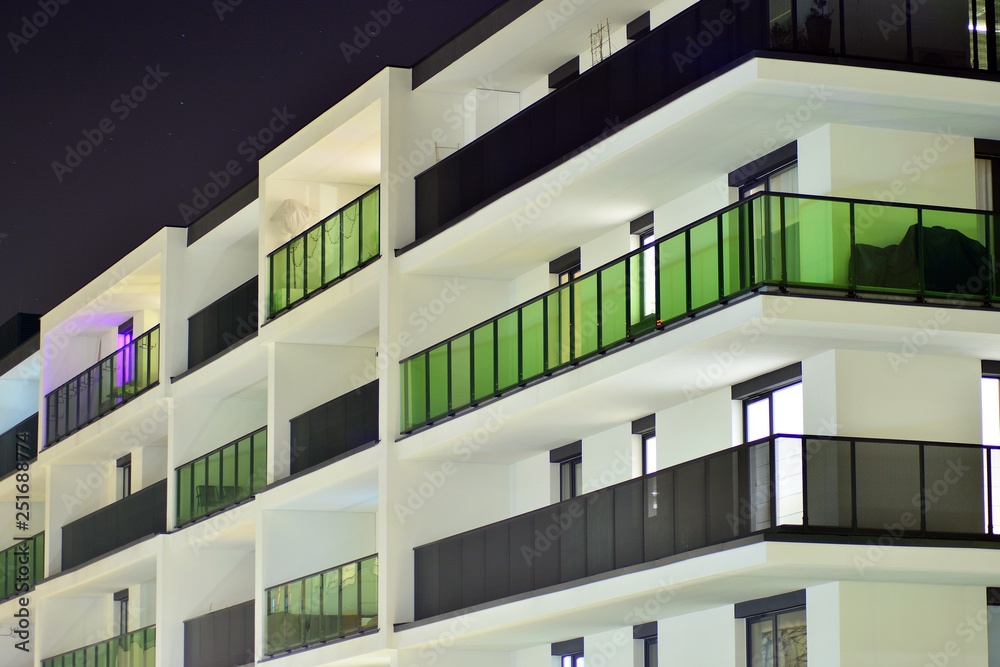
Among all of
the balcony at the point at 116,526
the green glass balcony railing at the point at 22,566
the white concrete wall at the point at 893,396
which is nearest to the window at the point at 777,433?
the white concrete wall at the point at 893,396

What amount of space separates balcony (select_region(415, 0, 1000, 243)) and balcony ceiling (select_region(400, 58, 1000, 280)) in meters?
0.26

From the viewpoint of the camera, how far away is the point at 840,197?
2534 cm

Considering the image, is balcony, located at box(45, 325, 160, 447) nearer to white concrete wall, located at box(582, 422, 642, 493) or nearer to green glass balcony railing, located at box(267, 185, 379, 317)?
green glass balcony railing, located at box(267, 185, 379, 317)

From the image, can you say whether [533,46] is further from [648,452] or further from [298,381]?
[298,381]

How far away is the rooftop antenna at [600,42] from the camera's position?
32.2 metres

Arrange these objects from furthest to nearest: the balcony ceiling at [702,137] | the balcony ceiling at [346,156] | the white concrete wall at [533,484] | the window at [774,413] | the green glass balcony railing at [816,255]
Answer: the balcony ceiling at [346,156], the white concrete wall at [533,484], the window at [774,413], the balcony ceiling at [702,137], the green glass balcony railing at [816,255]

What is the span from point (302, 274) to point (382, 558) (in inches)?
270

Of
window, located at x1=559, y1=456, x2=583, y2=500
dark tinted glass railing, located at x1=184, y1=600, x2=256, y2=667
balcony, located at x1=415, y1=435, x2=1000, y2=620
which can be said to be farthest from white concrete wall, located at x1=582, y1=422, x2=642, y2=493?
dark tinted glass railing, located at x1=184, y1=600, x2=256, y2=667

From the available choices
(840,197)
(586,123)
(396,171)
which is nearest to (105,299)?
(396,171)

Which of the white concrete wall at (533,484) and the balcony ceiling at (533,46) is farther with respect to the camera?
the white concrete wall at (533,484)

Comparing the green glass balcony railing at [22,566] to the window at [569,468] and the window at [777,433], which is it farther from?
the window at [777,433]

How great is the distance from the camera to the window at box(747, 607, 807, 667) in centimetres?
2603

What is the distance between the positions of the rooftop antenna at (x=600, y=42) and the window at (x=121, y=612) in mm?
24032

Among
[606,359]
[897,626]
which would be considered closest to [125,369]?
[606,359]
